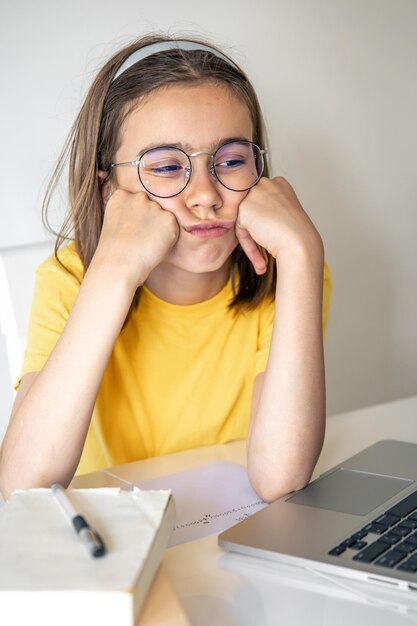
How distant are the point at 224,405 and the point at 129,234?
0.40 m

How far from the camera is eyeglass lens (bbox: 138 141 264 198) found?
1.19m

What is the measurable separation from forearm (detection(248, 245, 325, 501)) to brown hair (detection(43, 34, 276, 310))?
299 millimetres

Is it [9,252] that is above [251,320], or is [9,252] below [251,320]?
above

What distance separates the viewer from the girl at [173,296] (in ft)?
3.43

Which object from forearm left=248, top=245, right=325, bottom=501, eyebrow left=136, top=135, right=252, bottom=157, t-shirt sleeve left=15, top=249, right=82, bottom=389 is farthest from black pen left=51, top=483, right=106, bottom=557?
eyebrow left=136, top=135, right=252, bottom=157

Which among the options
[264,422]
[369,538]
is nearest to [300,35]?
[264,422]

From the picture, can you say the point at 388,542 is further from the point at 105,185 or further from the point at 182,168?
the point at 105,185

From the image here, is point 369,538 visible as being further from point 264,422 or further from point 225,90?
point 225,90

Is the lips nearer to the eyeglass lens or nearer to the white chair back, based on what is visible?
the eyeglass lens

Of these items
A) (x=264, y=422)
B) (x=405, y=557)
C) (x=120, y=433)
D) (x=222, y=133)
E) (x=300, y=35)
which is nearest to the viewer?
(x=405, y=557)

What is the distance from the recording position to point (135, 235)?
115 centimetres

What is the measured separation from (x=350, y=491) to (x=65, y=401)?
0.37m

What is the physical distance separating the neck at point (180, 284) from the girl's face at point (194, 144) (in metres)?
0.10

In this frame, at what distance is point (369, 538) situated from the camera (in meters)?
0.80
